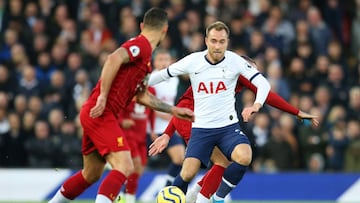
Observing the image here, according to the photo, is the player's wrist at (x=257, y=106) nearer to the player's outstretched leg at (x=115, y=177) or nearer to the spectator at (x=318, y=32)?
the player's outstretched leg at (x=115, y=177)

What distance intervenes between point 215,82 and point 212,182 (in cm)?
125

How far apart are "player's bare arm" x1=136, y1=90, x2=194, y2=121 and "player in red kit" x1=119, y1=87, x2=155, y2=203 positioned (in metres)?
3.26

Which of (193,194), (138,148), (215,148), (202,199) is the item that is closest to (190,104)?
(215,148)

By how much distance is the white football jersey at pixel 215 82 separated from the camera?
12680 millimetres

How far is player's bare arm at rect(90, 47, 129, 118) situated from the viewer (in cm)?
1155

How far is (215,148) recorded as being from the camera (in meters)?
13.5

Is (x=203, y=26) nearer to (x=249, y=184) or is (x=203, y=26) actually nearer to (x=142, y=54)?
(x=249, y=184)

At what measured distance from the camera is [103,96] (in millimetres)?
11578

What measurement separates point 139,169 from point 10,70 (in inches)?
228

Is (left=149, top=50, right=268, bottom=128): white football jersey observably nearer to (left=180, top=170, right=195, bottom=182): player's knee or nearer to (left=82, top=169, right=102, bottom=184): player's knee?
(left=180, top=170, right=195, bottom=182): player's knee

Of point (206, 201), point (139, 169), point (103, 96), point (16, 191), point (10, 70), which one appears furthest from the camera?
point (10, 70)

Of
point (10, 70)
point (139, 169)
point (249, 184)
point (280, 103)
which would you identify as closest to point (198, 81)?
point (280, 103)

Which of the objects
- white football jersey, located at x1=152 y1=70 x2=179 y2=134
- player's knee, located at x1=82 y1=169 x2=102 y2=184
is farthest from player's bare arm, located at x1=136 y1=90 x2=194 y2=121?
white football jersey, located at x1=152 y1=70 x2=179 y2=134

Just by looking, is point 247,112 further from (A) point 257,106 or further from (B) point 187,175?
(B) point 187,175
